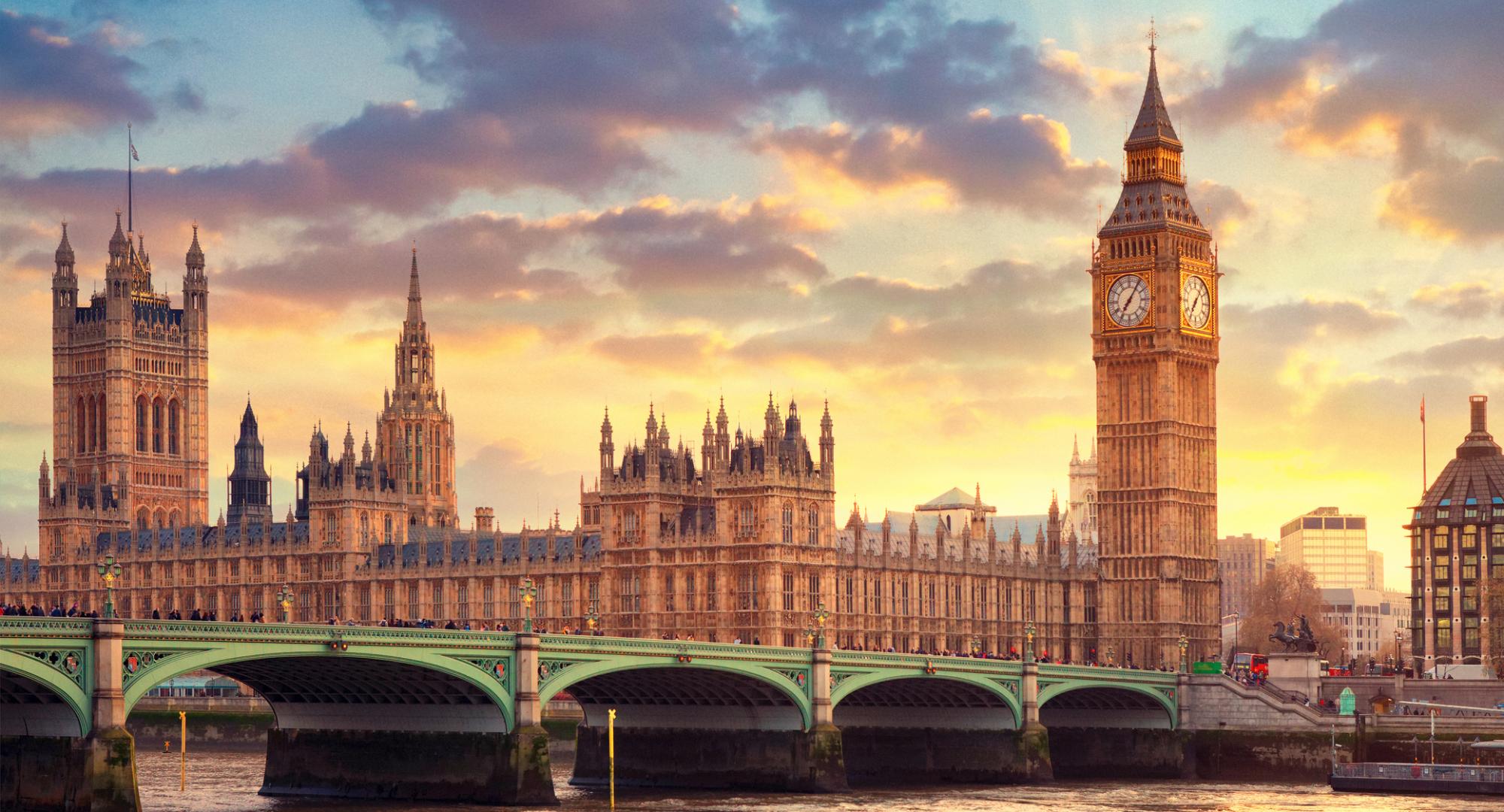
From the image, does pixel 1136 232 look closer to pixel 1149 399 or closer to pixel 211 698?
pixel 1149 399

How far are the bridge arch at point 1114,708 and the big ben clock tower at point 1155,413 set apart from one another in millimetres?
28509

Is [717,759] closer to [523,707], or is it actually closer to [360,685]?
[523,707]

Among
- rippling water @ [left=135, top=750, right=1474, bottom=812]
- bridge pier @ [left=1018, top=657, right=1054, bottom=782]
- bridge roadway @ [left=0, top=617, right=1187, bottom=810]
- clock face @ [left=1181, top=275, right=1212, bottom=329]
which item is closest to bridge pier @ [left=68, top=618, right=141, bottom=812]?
bridge roadway @ [left=0, top=617, right=1187, bottom=810]

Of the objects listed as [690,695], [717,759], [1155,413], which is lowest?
[717,759]

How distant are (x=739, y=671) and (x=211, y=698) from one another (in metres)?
70.9

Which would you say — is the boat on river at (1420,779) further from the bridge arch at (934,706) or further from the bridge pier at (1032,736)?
the bridge arch at (934,706)

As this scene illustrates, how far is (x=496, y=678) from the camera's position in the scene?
88.7 meters

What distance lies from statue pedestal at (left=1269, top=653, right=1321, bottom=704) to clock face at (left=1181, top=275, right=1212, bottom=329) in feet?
106

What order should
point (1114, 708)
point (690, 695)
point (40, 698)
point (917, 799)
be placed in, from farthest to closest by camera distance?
point (1114, 708)
point (690, 695)
point (917, 799)
point (40, 698)

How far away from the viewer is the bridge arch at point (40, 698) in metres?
73.8

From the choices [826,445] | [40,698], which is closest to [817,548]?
[826,445]

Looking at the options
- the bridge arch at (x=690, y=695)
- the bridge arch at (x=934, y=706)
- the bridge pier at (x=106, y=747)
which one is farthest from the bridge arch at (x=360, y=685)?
the bridge arch at (x=934, y=706)

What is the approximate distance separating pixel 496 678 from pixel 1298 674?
2149 inches

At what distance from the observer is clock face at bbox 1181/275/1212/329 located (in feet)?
514
